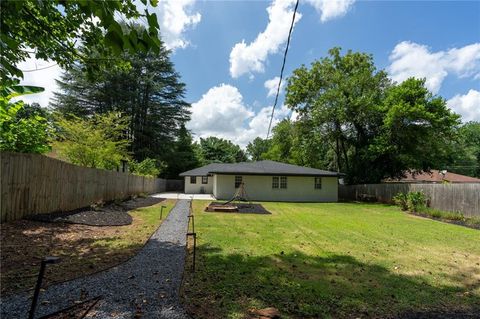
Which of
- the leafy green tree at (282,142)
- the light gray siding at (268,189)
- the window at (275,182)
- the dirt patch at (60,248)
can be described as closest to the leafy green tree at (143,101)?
the leafy green tree at (282,142)

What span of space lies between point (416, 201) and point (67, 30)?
17573 millimetres

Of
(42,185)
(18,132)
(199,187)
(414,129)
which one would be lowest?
(199,187)

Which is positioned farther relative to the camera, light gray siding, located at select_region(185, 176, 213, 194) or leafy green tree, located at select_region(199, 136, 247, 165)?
leafy green tree, located at select_region(199, 136, 247, 165)

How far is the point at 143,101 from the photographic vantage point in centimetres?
4038

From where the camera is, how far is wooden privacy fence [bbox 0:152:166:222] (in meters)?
6.64

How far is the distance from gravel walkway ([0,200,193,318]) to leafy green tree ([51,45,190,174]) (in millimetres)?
35506

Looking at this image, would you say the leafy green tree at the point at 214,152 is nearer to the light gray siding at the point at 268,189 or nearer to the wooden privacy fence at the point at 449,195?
the light gray siding at the point at 268,189

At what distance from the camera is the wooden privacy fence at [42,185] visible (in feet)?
21.8

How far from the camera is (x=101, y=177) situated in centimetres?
1290

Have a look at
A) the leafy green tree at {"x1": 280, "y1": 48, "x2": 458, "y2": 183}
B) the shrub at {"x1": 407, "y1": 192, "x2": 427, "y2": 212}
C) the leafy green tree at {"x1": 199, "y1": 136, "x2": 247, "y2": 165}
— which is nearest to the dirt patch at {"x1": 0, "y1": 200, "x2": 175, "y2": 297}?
the shrub at {"x1": 407, "y1": 192, "x2": 427, "y2": 212}

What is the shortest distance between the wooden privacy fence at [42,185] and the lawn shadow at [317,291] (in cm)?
468

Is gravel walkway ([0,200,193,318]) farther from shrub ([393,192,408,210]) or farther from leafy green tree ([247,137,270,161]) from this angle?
leafy green tree ([247,137,270,161])

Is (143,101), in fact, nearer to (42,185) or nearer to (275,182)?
(275,182)

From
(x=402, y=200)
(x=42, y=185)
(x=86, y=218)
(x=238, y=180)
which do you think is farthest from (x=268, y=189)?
(x=42, y=185)
